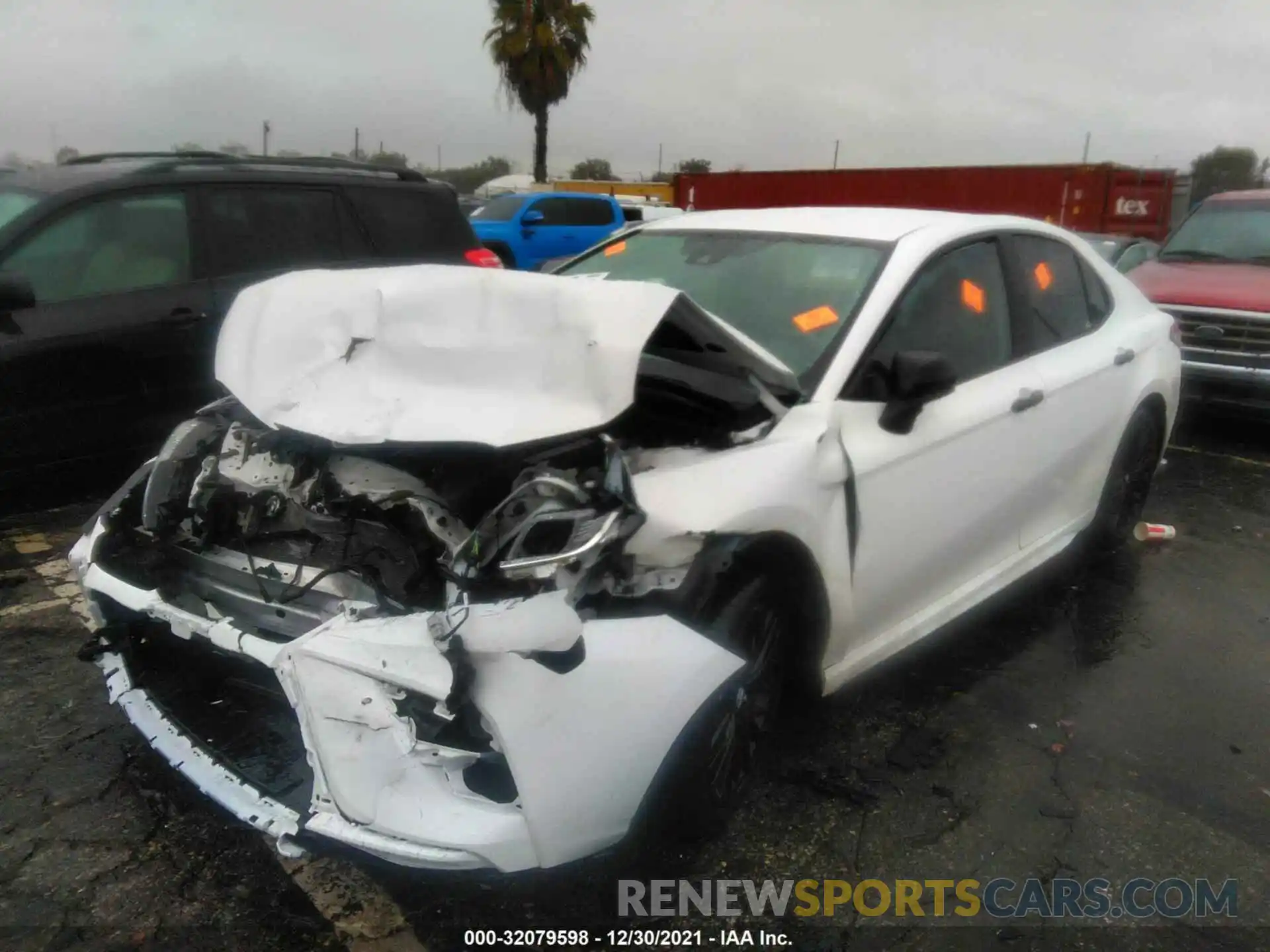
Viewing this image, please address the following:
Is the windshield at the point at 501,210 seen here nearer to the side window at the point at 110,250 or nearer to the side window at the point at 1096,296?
the side window at the point at 110,250

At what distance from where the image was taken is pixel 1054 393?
3.67 m

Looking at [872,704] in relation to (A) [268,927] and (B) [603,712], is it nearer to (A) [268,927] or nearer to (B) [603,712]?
(B) [603,712]

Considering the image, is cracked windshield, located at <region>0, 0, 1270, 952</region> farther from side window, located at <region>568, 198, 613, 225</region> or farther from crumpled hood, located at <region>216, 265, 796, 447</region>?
side window, located at <region>568, 198, 613, 225</region>

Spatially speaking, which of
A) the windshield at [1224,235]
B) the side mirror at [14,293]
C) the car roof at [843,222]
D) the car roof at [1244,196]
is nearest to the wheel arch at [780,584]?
the car roof at [843,222]

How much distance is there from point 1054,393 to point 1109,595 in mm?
1255

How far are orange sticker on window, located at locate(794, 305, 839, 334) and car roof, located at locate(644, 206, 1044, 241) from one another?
1.31 ft

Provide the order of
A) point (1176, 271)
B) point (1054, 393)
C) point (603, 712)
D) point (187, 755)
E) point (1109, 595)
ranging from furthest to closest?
1. point (1176, 271)
2. point (1109, 595)
3. point (1054, 393)
4. point (187, 755)
5. point (603, 712)

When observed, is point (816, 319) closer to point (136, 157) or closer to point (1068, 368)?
point (1068, 368)

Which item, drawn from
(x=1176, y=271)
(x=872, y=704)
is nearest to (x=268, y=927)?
(x=872, y=704)

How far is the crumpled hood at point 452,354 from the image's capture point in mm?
2410

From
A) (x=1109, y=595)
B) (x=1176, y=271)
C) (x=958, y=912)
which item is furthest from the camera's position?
(x=1176, y=271)

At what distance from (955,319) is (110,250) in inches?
150

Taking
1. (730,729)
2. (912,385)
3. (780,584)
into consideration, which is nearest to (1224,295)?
(912,385)

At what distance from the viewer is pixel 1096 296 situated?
429 centimetres
